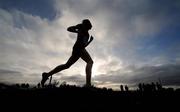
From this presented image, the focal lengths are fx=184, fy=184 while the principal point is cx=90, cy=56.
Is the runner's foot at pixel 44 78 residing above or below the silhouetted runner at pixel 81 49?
below

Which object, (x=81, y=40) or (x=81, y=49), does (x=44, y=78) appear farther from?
(x=81, y=40)

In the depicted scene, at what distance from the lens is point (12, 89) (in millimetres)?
5137

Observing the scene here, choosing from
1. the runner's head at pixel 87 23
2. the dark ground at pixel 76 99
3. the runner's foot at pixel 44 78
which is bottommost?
the dark ground at pixel 76 99

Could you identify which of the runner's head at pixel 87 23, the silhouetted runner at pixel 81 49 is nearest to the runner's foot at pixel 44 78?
the silhouetted runner at pixel 81 49

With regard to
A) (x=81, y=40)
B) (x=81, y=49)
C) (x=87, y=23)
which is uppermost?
(x=87, y=23)

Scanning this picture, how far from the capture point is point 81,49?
697 centimetres

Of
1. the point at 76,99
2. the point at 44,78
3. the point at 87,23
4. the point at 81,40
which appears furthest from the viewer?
the point at 44,78

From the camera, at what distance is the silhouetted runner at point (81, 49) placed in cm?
694

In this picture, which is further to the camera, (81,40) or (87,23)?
(87,23)

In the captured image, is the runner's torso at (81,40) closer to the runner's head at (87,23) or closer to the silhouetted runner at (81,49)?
the silhouetted runner at (81,49)

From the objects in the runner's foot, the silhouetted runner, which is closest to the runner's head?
the silhouetted runner

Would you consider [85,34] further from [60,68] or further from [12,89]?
[12,89]

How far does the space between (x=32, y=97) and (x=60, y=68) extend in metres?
2.36

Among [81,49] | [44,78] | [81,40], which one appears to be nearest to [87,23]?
[81,40]
